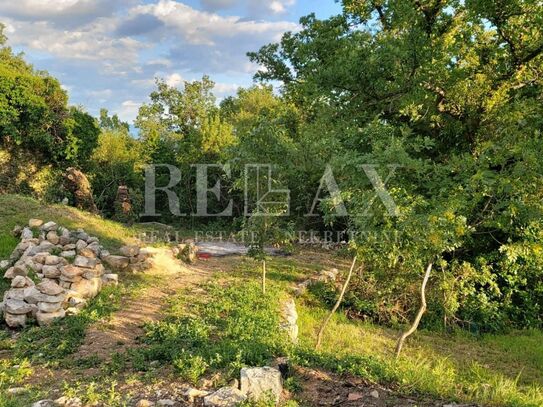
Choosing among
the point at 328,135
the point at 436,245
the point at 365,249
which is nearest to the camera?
the point at 436,245

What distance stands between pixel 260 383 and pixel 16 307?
4.08m

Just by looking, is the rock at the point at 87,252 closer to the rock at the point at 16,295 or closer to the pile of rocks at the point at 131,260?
the pile of rocks at the point at 131,260

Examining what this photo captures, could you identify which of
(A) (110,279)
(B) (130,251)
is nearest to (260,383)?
(A) (110,279)

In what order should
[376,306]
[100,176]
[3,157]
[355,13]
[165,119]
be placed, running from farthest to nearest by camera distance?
1. [165,119]
2. [100,176]
3. [3,157]
4. [355,13]
5. [376,306]

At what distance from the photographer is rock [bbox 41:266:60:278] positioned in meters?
7.27

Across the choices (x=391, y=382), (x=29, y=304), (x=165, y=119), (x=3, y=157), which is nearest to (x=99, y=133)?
(x=3, y=157)

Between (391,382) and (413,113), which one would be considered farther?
(413,113)

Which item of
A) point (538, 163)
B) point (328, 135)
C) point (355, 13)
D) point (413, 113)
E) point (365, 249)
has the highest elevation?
point (355, 13)

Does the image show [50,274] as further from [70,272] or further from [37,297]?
[37,297]

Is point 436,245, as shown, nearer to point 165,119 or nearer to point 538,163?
point 538,163

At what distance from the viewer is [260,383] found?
3.74 metres

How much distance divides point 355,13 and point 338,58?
7.32ft

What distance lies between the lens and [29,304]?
6.20 m

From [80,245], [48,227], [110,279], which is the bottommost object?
[110,279]
